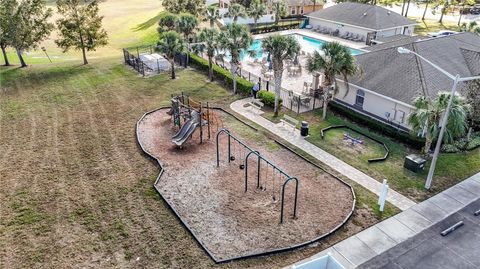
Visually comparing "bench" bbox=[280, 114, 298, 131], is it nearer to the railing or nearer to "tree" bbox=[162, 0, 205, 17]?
the railing

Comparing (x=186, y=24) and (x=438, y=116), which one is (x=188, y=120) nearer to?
(x=438, y=116)

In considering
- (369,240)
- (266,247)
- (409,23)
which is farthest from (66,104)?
(409,23)

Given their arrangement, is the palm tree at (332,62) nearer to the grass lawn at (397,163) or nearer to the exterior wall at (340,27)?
the grass lawn at (397,163)

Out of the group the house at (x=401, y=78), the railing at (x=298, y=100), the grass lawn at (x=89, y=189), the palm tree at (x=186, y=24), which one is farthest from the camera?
the palm tree at (x=186, y=24)

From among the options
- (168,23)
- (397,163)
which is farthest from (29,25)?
(397,163)

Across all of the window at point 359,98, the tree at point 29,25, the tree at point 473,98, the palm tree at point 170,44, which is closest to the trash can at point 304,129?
the window at point 359,98

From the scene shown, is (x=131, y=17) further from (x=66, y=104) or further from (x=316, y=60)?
(x=316, y=60)

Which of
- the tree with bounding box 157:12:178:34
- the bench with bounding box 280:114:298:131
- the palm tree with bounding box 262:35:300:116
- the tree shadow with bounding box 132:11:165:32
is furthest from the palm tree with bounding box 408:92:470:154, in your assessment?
the tree shadow with bounding box 132:11:165:32
